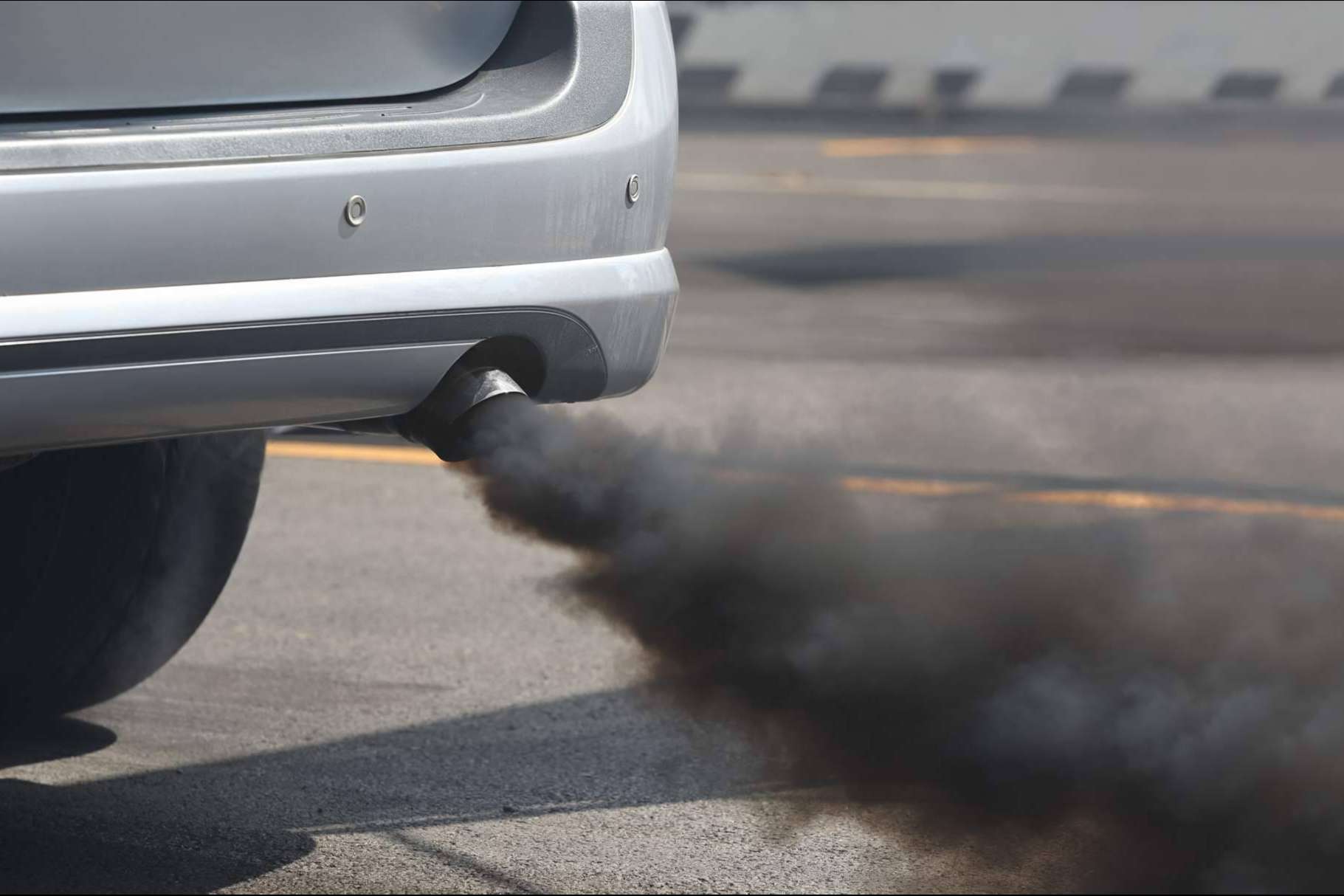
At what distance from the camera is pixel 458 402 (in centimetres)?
312

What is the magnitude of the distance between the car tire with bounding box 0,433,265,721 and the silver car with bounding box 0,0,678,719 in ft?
2.35

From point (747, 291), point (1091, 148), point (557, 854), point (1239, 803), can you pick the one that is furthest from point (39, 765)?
point (1091, 148)

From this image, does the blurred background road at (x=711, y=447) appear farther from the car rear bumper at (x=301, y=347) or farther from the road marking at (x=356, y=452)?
the car rear bumper at (x=301, y=347)

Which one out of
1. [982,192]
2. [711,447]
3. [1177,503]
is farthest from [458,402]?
[982,192]

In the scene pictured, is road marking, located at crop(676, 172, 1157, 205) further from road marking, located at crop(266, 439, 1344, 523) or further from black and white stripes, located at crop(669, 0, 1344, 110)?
road marking, located at crop(266, 439, 1344, 523)

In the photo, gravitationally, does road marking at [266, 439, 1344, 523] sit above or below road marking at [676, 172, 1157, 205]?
above

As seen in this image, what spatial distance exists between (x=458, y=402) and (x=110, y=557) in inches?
44.0

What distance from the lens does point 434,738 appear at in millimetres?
4066

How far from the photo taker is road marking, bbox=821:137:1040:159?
1582cm

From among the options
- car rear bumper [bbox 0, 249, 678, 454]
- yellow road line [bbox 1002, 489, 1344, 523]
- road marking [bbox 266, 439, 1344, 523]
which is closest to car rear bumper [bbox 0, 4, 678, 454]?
→ car rear bumper [bbox 0, 249, 678, 454]

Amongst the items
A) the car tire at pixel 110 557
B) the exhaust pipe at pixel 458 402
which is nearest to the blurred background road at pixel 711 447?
the car tire at pixel 110 557

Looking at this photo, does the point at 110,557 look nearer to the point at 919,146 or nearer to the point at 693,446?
the point at 693,446

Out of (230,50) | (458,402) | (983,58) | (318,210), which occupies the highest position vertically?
(230,50)

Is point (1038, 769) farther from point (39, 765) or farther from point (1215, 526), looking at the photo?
point (1215, 526)
